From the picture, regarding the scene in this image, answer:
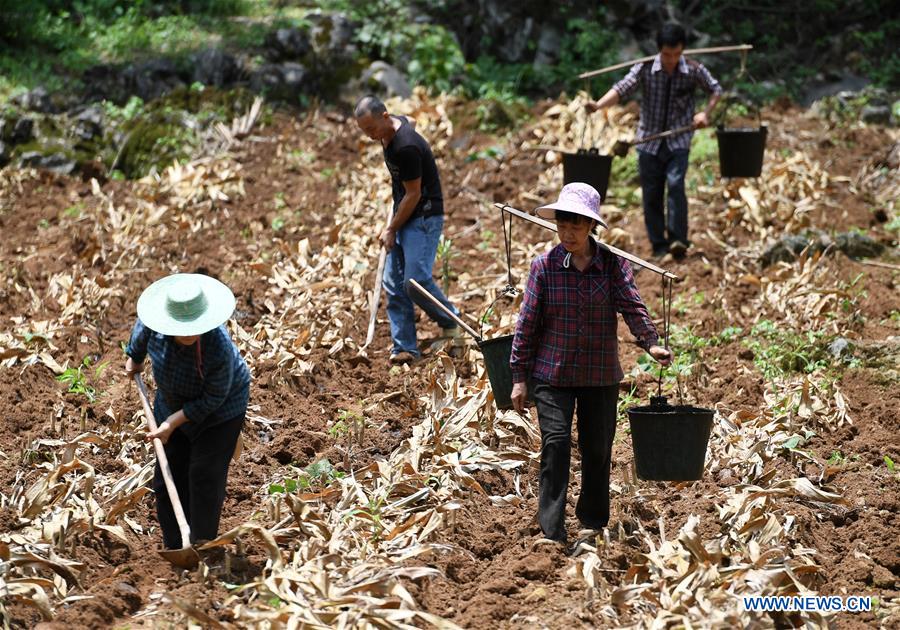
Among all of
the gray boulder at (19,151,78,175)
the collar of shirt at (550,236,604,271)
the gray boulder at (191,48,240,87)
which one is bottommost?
the collar of shirt at (550,236,604,271)

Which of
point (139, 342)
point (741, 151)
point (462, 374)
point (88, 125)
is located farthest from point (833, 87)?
point (139, 342)

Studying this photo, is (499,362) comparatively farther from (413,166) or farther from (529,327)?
(413,166)

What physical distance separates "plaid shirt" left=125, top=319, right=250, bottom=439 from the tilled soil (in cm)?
74

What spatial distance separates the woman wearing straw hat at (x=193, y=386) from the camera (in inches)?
197

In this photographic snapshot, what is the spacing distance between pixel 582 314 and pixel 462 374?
258 cm

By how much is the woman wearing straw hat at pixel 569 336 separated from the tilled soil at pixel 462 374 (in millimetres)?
465

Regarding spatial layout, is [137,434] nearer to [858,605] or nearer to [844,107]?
[858,605]

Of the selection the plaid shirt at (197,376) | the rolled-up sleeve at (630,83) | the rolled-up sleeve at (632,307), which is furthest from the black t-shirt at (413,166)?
the plaid shirt at (197,376)

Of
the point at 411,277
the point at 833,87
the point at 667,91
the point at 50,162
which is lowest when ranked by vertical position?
the point at 411,277

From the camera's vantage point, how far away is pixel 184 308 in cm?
498

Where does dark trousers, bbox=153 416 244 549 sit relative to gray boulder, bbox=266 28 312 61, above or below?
below

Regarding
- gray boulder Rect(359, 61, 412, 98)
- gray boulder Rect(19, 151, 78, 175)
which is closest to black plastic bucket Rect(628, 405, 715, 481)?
gray boulder Rect(19, 151, 78, 175)

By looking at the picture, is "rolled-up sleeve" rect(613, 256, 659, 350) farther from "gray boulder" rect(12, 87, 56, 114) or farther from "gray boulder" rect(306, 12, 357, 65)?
"gray boulder" rect(306, 12, 357, 65)

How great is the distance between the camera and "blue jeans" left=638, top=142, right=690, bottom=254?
9.67 meters
